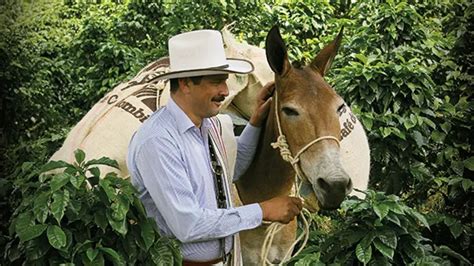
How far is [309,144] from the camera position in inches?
124

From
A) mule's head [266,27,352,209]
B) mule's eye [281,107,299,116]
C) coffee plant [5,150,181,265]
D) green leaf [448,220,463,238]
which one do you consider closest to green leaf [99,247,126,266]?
coffee plant [5,150,181,265]

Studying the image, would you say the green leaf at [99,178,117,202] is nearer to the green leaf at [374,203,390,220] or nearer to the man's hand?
the green leaf at [374,203,390,220]

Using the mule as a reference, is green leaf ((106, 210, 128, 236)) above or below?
above

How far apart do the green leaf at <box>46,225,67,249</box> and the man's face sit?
0.71 meters

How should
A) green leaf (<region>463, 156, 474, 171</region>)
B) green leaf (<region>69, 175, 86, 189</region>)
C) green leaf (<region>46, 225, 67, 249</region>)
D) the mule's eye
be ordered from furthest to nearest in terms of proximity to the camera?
green leaf (<region>463, 156, 474, 171</region>) → the mule's eye → green leaf (<region>69, 175, 86, 189</region>) → green leaf (<region>46, 225, 67, 249</region>)

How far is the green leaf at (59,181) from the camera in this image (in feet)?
8.49

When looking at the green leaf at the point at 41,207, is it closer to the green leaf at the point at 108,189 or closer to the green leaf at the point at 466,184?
the green leaf at the point at 108,189

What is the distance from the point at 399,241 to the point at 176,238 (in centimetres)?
81

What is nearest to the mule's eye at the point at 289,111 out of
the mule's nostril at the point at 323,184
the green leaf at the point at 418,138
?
the mule's nostril at the point at 323,184

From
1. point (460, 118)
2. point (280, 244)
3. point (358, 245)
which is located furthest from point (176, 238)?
point (460, 118)

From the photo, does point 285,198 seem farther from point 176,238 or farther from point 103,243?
point 103,243

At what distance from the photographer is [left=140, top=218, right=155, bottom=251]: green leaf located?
2648 mm

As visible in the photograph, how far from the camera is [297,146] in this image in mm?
3246

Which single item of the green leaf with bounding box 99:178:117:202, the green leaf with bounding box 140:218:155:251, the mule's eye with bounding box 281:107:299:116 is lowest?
the mule's eye with bounding box 281:107:299:116
